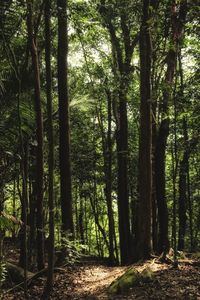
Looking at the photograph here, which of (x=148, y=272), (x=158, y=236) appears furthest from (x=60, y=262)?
(x=158, y=236)

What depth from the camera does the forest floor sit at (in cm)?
619

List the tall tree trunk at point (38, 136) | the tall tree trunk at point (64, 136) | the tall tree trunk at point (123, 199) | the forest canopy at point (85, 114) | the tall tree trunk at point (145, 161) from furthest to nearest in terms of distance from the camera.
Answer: the tall tree trunk at point (123, 199) → the tall tree trunk at point (64, 136) → the tall tree trunk at point (145, 161) → the tall tree trunk at point (38, 136) → the forest canopy at point (85, 114)

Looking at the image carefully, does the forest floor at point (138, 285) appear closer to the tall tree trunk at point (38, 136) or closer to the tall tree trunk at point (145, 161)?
the tall tree trunk at point (145, 161)

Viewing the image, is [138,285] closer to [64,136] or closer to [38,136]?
[38,136]

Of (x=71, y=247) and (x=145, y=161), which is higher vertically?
(x=145, y=161)

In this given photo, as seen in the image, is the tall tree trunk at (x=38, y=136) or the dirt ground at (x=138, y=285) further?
the tall tree trunk at (x=38, y=136)

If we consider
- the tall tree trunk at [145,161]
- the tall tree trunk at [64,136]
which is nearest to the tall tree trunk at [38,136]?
the tall tree trunk at [64,136]

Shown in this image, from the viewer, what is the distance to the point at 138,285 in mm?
6676

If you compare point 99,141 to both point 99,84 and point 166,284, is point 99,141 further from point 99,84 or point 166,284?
point 166,284

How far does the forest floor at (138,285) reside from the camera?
6188 millimetres

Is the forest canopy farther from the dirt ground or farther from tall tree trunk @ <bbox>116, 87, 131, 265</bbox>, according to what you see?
the dirt ground

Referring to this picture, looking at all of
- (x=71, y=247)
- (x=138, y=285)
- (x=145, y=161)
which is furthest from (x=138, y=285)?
(x=145, y=161)

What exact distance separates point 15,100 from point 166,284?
385 centimetres

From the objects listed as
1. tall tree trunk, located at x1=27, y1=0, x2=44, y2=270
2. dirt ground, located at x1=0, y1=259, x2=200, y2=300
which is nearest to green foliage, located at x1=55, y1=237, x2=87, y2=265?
tall tree trunk, located at x1=27, y1=0, x2=44, y2=270
